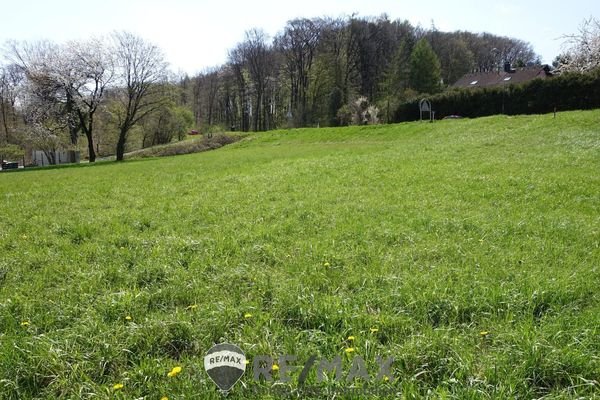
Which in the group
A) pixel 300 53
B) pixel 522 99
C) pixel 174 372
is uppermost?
pixel 300 53

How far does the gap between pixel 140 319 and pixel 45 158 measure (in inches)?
2032

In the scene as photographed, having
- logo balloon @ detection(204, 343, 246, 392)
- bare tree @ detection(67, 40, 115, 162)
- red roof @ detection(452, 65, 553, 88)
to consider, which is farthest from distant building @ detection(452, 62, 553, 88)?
logo balloon @ detection(204, 343, 246, 392)

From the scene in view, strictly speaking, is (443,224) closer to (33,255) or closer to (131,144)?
(33,255)

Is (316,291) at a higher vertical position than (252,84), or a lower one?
lower

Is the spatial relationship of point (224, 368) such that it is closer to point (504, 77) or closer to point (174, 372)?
point (174, 372)

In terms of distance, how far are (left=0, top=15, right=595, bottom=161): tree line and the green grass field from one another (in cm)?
2322

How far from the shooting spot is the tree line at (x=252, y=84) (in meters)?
32.8

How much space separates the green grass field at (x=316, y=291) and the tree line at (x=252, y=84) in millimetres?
23220

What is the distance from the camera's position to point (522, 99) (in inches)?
1275

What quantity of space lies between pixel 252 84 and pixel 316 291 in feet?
204

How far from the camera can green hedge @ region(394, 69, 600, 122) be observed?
1128 inches

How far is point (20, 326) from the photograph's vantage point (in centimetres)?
339

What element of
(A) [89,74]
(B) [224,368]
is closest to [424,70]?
(A) [89,74]

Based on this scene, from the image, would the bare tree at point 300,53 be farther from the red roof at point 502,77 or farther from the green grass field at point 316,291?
the green grass field at point 316,291
